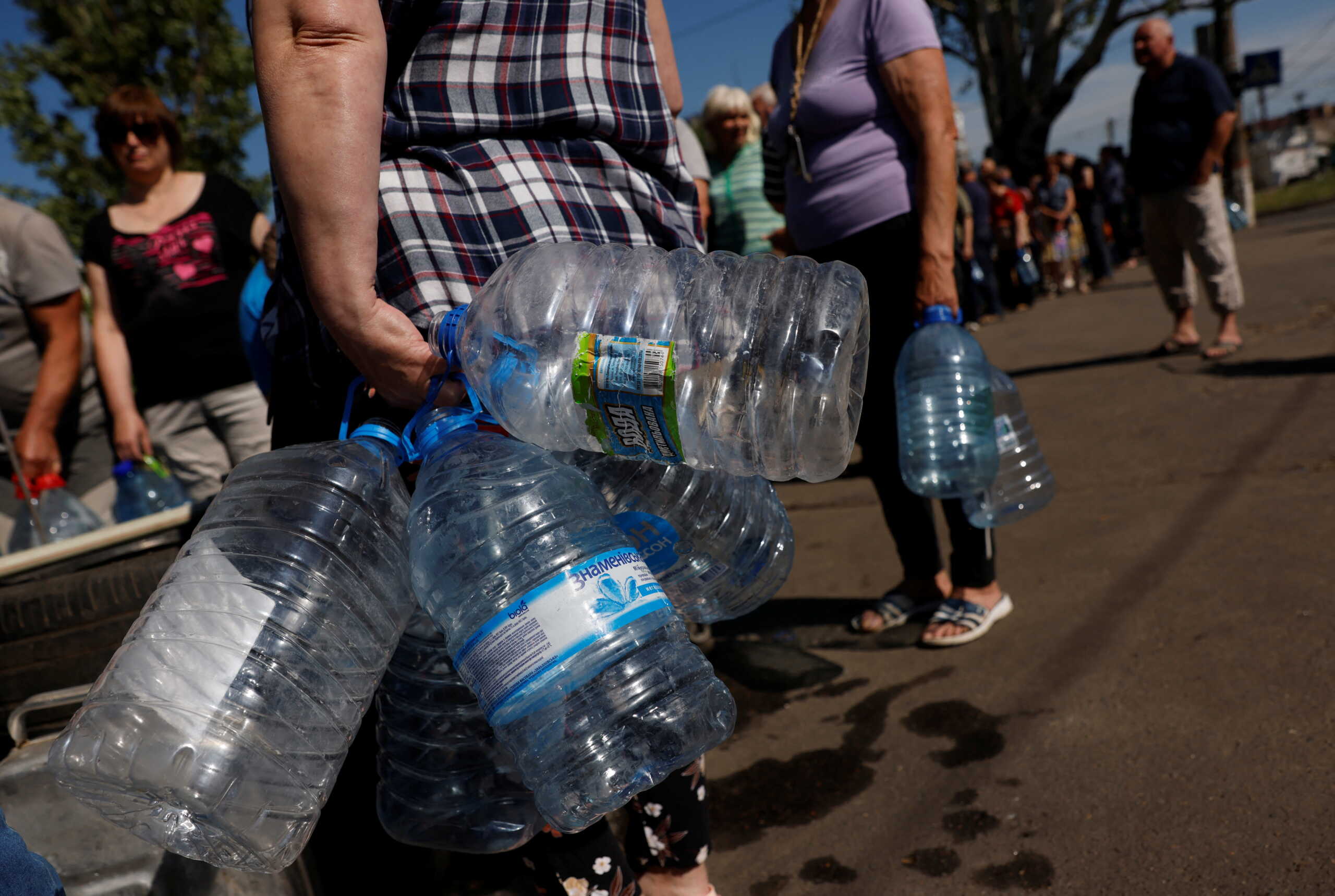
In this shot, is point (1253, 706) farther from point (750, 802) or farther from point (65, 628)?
point (65, 628)

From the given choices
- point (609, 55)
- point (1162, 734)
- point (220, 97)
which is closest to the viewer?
point (609, 55)

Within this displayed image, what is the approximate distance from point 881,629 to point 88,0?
34.9 ft

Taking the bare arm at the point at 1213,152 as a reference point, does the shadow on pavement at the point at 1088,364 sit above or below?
below

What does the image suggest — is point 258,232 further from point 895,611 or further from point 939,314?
point 895,611

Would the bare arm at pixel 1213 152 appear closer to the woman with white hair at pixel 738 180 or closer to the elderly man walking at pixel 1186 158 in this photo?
the elderly man walking at pixel 1186 158

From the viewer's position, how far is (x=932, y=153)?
262 centimetres

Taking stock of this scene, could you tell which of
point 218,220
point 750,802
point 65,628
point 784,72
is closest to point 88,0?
point 218,220

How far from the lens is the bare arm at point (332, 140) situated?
123cm

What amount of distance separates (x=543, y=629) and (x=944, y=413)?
188 centimetres

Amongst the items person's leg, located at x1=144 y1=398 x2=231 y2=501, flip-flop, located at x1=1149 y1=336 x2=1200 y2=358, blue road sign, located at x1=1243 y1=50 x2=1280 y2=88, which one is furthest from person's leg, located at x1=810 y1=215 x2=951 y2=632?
blue road sign, located at x1=1243 y1=50 x2=1280 y2=88

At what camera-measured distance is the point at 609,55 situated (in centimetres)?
155

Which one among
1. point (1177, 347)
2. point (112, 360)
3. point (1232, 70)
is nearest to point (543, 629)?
point (112, 360)

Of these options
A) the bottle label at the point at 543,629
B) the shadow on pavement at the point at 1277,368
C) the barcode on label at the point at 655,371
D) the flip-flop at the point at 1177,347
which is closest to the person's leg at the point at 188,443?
the bottle label at the point at 543,629

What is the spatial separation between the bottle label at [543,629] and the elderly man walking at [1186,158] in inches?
248
